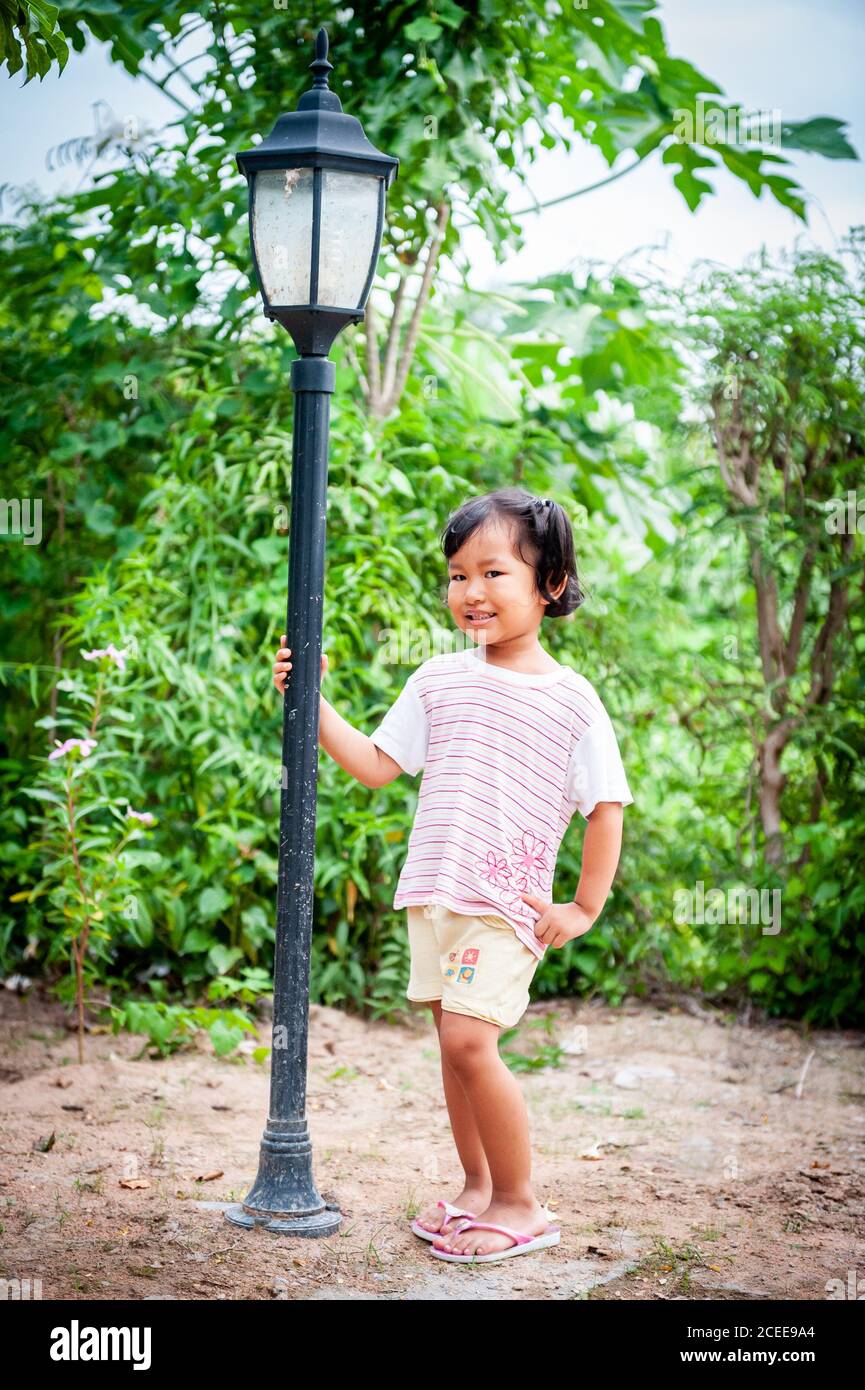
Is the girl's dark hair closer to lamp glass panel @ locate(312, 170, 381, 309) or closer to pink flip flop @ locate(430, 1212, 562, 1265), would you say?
lamp glass panel @ locate(312, 170, 381, 309)

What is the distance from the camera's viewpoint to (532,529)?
2621mm

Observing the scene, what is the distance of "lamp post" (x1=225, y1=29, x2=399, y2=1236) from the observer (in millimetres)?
2666

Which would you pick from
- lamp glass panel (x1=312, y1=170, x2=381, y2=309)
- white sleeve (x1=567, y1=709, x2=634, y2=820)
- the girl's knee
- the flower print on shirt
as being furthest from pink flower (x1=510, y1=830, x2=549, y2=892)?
lamp glass panel (x1=312, y1=170, x2=381, y2=309)

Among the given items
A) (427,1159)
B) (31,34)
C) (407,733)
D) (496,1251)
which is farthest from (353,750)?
(31,34)

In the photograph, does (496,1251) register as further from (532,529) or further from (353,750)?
(532,529)

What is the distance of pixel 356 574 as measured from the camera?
4336mm

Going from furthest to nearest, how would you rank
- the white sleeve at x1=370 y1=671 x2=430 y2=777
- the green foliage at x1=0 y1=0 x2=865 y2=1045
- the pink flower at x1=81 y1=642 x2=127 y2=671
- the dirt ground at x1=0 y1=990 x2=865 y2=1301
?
the green foliage at x1=0 y1=0 x2=865 y2=1045 < the pink flower at x1=81 y1=642 x2=127 y2=671 < the white sleeve at x1=370 y1=671 x2=430 y2=777 < the dirt ground at x1=0 y1=990 x2=865 y2=1301

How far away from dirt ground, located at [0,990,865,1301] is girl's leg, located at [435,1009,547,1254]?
0.19 ft

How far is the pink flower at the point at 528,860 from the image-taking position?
8.39ft

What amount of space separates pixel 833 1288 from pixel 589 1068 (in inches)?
67.1

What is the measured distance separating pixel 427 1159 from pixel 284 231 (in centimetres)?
218

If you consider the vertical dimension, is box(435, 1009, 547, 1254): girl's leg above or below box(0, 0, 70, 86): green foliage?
below

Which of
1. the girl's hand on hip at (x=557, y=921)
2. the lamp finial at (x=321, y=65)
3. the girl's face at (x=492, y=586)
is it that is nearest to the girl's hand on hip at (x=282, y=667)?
the girl's face at (x=492, y=586)

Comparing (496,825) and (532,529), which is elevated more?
(532,529)
